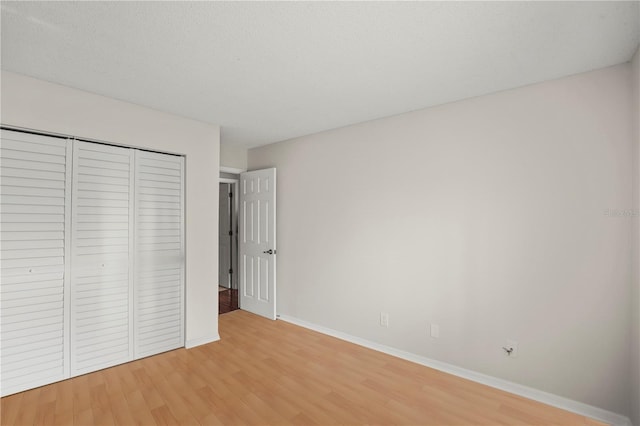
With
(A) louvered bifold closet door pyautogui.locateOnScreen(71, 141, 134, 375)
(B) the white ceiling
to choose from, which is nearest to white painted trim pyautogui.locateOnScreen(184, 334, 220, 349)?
(A) louvered bifold closet door pyautogui.locateOnScreen(71, 141, 134, 375)

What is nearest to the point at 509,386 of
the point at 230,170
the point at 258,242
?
the point at 258,242

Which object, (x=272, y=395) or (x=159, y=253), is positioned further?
(x=159, y=253)

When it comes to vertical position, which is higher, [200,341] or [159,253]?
[159,253]

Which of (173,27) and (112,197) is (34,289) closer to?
(112,197)

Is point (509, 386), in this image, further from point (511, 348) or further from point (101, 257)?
point (101, 257)

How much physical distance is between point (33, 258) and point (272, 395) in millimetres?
2173

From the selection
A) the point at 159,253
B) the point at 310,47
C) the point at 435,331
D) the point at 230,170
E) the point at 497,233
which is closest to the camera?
the point at 310,47

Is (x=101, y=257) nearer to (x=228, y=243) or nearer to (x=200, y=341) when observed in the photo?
(x=200, y=341)

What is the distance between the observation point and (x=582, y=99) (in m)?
2.25

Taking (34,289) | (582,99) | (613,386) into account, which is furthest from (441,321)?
(34,289)

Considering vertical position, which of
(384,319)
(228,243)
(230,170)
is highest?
(230,170)

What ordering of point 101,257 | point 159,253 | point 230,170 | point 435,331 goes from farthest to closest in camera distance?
1. point 230,170
2. point 159,253
3. point 435,331
4. point 101,257

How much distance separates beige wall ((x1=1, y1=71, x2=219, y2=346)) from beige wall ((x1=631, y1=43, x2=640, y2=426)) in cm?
354

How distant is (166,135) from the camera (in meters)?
3.16
